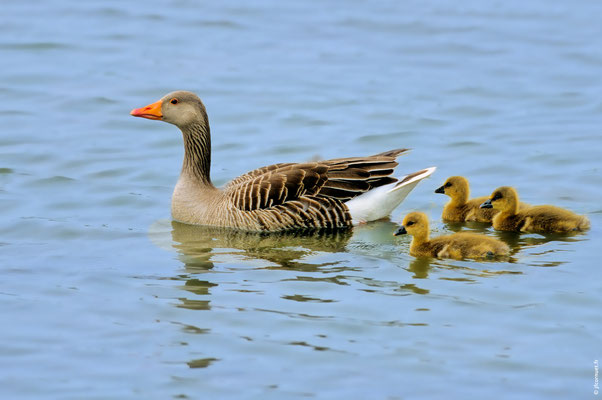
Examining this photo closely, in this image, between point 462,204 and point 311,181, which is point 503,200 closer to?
point 462,204

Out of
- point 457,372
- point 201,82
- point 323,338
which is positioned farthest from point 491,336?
point 201,82

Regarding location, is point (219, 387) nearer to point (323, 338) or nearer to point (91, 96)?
point (323, 338)

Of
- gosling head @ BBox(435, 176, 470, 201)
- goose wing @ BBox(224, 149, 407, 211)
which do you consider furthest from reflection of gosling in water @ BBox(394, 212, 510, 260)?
goose wing @ BBox(224, 149, 407, 211)

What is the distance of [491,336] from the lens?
362 inches

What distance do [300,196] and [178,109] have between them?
6.73 ft

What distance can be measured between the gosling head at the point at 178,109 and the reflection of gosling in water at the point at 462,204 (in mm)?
3343

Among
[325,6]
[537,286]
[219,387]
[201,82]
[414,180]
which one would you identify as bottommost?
[219,387]

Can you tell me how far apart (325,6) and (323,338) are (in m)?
15.6

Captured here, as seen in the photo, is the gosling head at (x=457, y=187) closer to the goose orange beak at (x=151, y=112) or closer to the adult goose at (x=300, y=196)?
the adult goose at (x=300, y=196)

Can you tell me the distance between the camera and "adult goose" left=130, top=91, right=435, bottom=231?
42.8ft

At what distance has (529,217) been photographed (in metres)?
12.3

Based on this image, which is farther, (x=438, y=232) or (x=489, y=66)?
(x=489, y=66)

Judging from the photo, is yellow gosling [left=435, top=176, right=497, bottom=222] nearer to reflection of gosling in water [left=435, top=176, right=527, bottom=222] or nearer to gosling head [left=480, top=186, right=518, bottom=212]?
reflection of gosling in water [left=435, top=176, right=527, bottom=222]

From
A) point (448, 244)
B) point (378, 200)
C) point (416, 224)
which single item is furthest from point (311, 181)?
point (448, 244)
